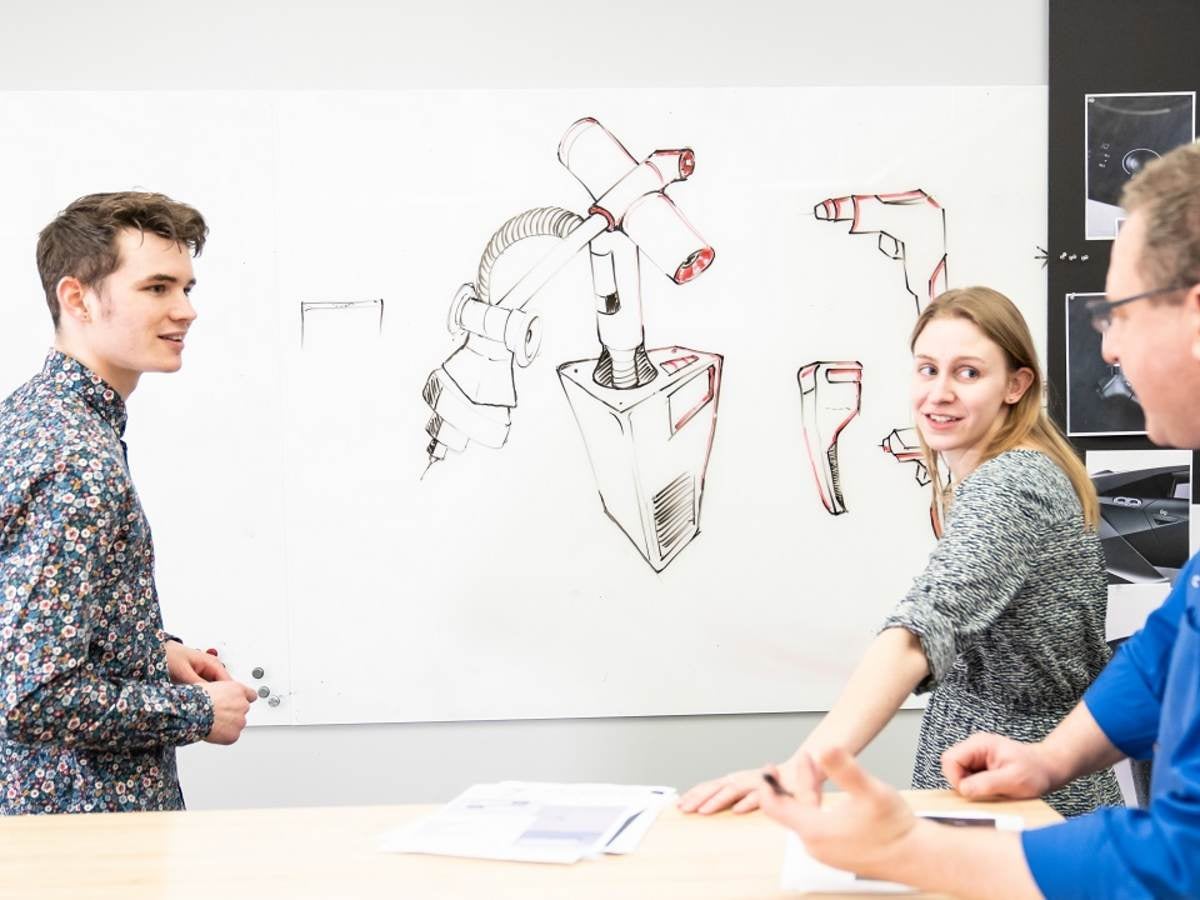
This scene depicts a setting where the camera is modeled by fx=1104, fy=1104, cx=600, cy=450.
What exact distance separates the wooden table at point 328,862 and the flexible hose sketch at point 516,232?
150 centimetres

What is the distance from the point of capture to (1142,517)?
2.73 m

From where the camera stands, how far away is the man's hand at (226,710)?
5.39 feet

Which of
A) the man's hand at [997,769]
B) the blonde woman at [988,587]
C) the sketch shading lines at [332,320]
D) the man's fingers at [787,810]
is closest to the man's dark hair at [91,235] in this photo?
the sketch shading lines at [332,320]

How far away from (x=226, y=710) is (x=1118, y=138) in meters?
2.39

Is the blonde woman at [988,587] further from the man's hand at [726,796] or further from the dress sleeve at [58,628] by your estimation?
the dress sleeve at [58,628]

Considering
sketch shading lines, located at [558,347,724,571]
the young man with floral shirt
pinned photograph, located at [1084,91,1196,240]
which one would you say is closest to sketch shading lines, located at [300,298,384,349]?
sketch shading lines, located at [558,347,724,571]

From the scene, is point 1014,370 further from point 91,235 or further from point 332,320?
point 332,320

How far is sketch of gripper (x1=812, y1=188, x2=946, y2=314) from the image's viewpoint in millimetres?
2668

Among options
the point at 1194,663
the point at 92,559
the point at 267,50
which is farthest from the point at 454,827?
the point at 267,50

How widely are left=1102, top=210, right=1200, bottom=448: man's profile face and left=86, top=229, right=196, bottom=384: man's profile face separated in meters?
1.40

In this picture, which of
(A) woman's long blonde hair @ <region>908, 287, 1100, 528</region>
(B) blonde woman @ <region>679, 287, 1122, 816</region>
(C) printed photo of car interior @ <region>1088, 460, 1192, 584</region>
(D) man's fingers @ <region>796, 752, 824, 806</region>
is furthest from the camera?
(C) printed photo of car interior @ <region>1088, 460, 1192, 584</region>

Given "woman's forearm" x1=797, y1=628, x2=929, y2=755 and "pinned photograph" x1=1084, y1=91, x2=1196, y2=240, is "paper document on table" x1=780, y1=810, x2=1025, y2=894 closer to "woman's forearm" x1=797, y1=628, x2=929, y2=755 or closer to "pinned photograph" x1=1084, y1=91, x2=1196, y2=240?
"woman's forearm" x1=797, y1=628, x2=929, y2=755

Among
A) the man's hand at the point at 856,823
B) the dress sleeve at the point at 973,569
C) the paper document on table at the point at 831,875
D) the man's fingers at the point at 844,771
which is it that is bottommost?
the paper document on table at the point at 831,875

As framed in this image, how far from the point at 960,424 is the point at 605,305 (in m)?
1.19
